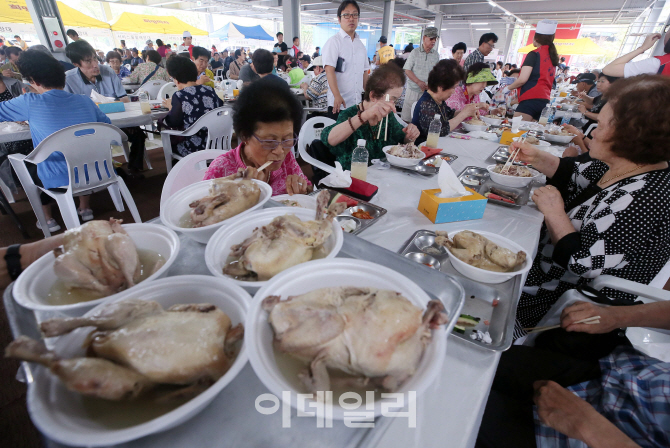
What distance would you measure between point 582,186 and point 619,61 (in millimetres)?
4035

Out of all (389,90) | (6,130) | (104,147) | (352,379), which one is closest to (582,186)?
(389,90)

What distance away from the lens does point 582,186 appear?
2.61m

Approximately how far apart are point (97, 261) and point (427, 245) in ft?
5.08

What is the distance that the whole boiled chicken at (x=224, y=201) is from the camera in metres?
1.21

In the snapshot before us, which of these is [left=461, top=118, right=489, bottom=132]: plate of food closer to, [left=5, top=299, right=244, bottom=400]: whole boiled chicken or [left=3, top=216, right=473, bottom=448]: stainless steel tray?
[left=3, top=216, right=473, bottom=448]: stainless steel tray

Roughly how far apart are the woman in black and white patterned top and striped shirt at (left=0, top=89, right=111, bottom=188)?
458 cm

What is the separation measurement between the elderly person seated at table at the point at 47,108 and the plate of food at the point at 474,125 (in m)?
5.06

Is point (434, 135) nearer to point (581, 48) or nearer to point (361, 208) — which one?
point (361, 208)

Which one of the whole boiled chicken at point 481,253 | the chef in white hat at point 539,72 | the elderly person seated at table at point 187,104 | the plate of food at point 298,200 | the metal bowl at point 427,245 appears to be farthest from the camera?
the chef in white hat at point 539,72

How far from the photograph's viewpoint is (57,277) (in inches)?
33.7

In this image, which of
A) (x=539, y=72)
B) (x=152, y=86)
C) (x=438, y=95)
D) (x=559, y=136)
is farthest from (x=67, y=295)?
(x=152, y=86)

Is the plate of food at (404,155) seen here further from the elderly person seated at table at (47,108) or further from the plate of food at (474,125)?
the elderly person seated at table at (47,108)

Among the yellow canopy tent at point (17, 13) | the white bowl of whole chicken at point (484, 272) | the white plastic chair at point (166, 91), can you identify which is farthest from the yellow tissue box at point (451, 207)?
the yellow canopy tent at point (17, 13)

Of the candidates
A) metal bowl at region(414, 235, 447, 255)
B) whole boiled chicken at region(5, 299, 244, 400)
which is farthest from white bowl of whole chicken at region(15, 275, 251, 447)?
metal bowl at region(414, 235, 447, 255)
